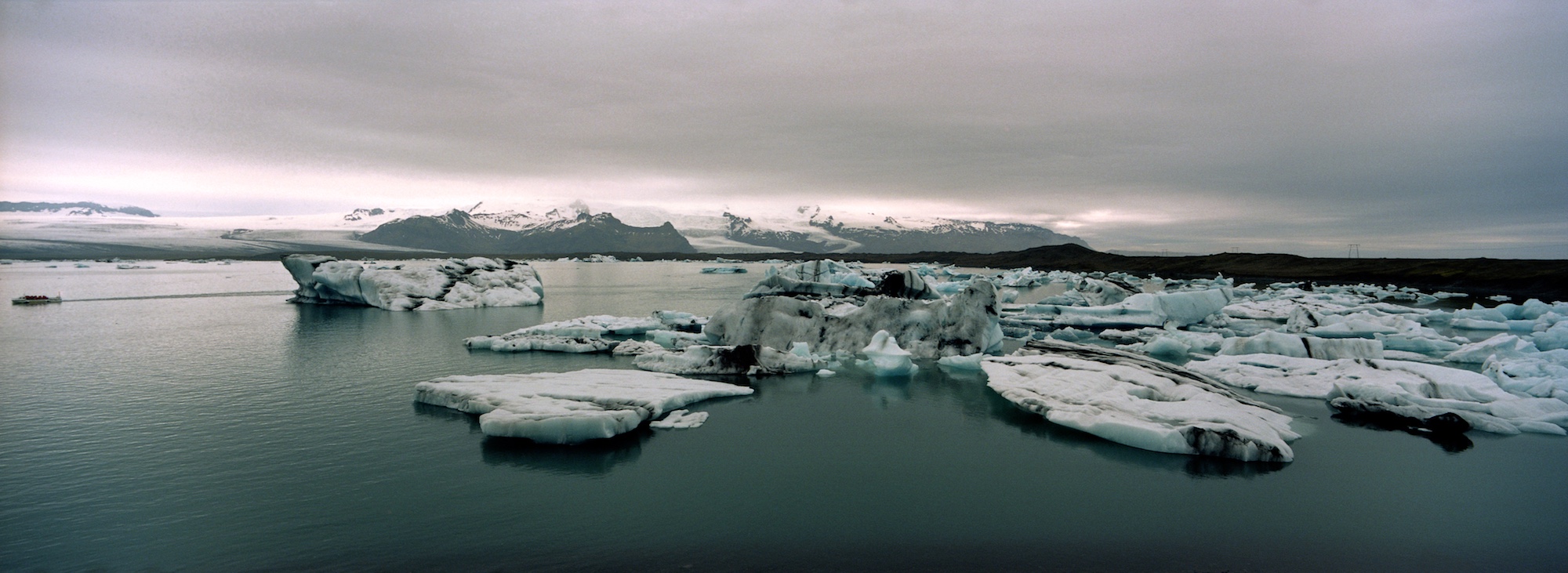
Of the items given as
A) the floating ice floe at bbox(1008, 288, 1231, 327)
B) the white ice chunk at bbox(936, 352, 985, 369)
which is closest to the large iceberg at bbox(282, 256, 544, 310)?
the floating ice floe at bbox(1008, 288, 1231, 327)

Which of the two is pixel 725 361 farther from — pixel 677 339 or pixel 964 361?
pixel 964 361

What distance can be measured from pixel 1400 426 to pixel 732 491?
34.4 feet

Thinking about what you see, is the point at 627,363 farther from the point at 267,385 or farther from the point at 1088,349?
the point at 1088,349

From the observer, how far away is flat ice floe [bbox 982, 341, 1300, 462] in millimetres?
8977

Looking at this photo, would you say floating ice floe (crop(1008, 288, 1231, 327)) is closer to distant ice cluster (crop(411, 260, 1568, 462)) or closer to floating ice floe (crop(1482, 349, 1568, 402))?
distant ice cluster (crop(411, 260, 1568, 462))

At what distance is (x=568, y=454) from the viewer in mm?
9023

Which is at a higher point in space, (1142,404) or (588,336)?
(1142,404)

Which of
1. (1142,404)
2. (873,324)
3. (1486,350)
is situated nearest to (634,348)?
(873,324)

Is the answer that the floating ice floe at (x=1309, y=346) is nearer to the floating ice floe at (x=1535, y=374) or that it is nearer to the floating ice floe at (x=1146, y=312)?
the floating ice floe at (x=1535, y=374)

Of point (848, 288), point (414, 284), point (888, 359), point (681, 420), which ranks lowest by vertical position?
point (681, 420)

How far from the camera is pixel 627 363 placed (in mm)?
15633

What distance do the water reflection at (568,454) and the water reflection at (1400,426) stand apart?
10922mm

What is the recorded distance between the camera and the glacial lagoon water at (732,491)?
620 centimetres

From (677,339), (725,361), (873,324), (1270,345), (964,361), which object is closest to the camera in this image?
(725,361)
